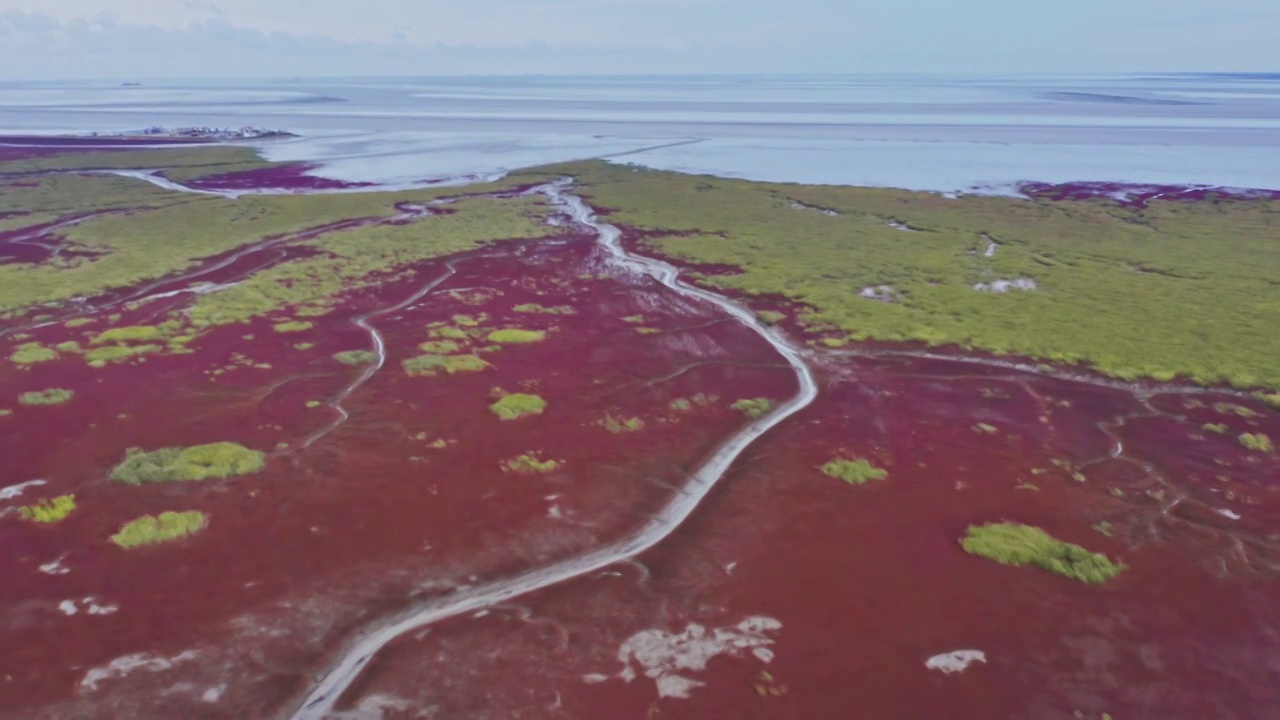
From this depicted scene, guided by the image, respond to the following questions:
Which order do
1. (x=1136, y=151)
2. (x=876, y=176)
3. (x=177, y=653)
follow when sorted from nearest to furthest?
(x=177, y=653) → (x=876, y=176) → (x=1136, y=151)

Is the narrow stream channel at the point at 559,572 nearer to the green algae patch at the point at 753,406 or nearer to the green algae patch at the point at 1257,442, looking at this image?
the green algae patch at the point at 753,406

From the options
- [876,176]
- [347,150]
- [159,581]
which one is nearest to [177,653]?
[159,581]

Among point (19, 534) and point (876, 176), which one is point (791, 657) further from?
point (876, 176)

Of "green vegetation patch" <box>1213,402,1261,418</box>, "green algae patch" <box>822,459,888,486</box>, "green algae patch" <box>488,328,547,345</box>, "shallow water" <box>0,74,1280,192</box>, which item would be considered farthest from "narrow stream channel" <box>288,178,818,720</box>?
"shallow water" <box>0,74,1280,192</box>

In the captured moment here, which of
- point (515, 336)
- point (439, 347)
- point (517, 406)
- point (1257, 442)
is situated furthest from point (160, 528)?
point (1257, 442)

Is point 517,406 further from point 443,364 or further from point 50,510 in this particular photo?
point 50,510

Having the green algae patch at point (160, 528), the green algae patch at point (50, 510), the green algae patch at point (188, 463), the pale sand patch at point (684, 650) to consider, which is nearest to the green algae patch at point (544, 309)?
the green algae patch at point (188, 463)
